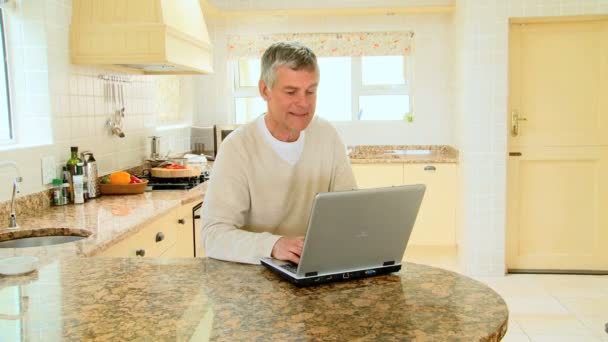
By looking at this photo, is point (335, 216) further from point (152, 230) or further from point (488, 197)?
point (488, 197)

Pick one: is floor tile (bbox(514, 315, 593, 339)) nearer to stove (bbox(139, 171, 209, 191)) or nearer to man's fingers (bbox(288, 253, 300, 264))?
stove (bbox(139, 171, 209, 191))

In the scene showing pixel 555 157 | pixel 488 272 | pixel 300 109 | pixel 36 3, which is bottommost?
pixel 488 272

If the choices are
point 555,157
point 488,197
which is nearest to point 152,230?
point 488,197

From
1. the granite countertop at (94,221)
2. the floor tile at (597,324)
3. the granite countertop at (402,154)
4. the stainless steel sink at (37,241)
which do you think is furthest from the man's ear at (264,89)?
the granite countertop at (402,154)

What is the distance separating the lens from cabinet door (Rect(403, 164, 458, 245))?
5.05 meters

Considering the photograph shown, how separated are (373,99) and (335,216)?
450 cm

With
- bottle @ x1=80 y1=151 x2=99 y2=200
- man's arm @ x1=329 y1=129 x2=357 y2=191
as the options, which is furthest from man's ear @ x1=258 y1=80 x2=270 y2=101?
bottle @ x1=80 y1=151 x2=99 y2=200

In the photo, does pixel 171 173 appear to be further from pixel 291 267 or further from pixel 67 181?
pixel 291 267

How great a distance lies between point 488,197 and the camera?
4684mm

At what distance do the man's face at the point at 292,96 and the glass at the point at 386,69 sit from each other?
3.99 metres

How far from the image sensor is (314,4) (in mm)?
5145

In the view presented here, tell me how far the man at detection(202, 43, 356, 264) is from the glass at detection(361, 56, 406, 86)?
3.80m

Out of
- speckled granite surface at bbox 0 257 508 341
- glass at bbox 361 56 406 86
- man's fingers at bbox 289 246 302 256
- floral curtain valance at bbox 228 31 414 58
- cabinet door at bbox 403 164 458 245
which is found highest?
floral curtain valance at bbox 228 31 414 58

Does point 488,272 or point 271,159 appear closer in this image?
point 271,159
